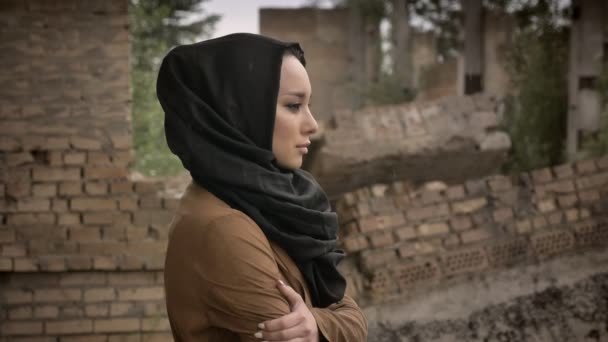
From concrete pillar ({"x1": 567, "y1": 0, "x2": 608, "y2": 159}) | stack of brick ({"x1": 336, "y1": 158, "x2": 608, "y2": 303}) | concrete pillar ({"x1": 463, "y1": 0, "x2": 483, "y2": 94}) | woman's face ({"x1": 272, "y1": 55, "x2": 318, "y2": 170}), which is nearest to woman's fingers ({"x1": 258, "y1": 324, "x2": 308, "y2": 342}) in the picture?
woman's face ({"x1": 272, "y1": 55, "x2": 318, "y2": 170})

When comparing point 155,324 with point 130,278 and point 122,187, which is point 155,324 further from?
point 122,187

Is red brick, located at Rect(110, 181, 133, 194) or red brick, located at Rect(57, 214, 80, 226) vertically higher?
red brick, located at Rect(110, 181, 133, 194)

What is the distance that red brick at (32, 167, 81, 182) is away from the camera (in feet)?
14.6

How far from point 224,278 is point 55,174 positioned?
10.3ft

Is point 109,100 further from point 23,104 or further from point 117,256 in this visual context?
point 117,256

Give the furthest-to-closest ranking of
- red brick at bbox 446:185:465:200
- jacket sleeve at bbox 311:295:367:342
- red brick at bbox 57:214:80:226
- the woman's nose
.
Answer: red brick at bbox 446:185:465:200 < red brick at bbox 57:214:80:226 < the woman's nose < jacket sleeve at bbox 311:295:367:342

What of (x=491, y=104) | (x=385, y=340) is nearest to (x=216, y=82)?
(x=385, y=340)

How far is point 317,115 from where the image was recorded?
48.9 ft

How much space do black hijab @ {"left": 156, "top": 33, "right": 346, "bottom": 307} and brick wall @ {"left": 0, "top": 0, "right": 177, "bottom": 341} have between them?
2.81 m

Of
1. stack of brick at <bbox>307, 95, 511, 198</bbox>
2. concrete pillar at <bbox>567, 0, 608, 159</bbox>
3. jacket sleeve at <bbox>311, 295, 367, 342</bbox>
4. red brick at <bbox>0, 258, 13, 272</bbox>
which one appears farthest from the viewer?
concrete pillar at <bbox>567, 0, 608, 159</bbox>

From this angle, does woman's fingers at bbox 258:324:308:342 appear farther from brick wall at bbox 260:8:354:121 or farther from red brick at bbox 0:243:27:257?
brick wall at bbox 260:8:354:121

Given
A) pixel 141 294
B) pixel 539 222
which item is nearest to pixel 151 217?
pixel 141 294

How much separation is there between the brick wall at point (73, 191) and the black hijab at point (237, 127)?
2812 mm

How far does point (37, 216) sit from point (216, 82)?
122 inches
